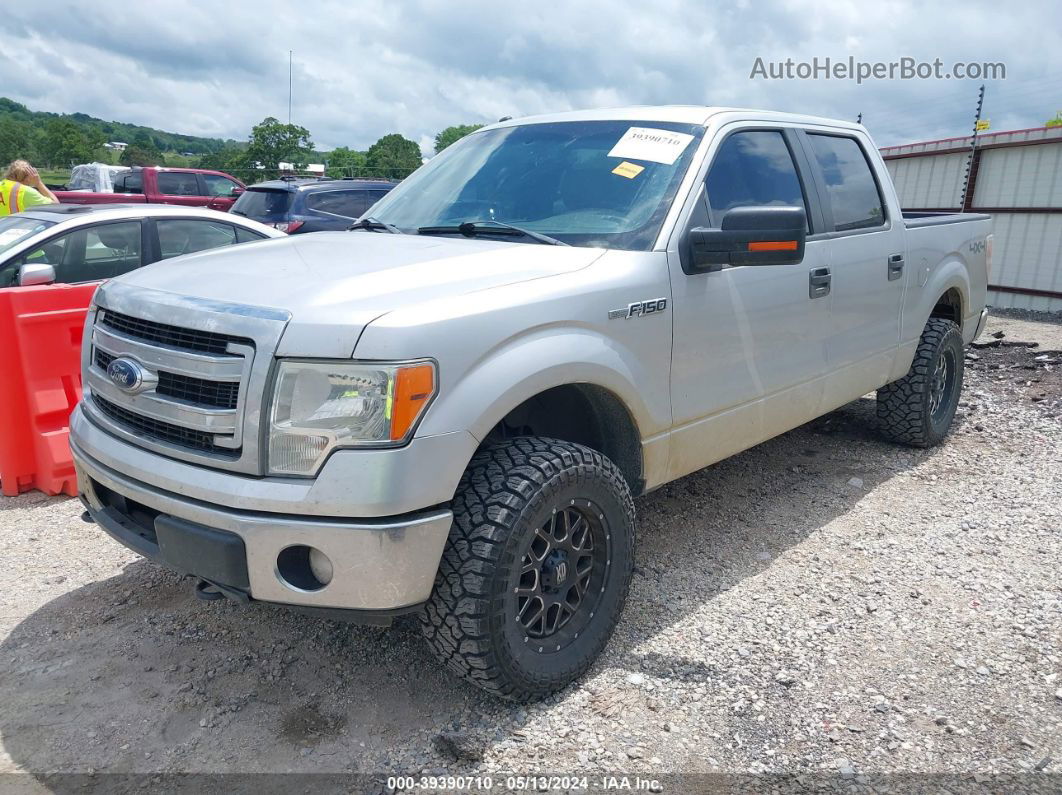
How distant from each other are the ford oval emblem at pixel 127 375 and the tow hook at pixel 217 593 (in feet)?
2.16

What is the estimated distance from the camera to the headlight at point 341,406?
2322 mm

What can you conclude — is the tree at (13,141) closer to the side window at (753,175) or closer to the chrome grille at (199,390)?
the side window at (753,175)

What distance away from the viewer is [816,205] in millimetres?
4180

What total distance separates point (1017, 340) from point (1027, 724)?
8.04m

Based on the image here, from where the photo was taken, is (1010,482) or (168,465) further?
(1010,482)

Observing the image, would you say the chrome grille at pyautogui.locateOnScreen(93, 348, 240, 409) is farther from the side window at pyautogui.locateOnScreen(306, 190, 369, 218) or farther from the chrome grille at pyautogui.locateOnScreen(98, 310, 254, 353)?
the side window at pyautogui.locateOnScreen(306, 190, 369, 218)

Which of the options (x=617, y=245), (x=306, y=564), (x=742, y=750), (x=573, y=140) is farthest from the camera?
(x=573, y=140)

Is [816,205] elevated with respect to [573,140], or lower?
lower

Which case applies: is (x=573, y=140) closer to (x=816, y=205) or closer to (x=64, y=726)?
(x=816, y=205)

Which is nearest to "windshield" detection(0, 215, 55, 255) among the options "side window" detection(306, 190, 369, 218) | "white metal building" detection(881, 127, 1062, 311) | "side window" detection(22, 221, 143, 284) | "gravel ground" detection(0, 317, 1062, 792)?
"side window" detection(22, 221, 143, 284)

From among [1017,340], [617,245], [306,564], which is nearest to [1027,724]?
[617,245]

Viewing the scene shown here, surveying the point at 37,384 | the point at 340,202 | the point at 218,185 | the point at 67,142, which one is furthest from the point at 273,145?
the point at 37,384

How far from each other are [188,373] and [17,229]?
14.4 ft

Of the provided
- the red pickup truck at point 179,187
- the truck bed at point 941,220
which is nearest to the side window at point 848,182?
the truck bed at point 941,220
